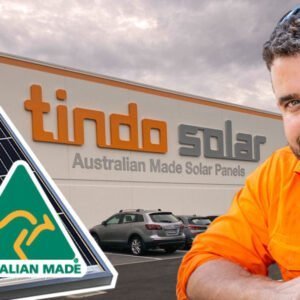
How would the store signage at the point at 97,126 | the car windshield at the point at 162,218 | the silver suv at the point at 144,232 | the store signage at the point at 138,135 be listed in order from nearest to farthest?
1. the silver suv at the point at 144,232
2. the car windshield at the point at 162,218
3. the store signage at the point at 97,126
4. the store signage at the point at 138,135

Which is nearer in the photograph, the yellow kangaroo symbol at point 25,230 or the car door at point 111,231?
the yellow kangaroo symbol at point 25,230

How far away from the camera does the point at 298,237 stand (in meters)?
1.14

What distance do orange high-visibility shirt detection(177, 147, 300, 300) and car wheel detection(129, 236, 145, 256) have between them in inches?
501

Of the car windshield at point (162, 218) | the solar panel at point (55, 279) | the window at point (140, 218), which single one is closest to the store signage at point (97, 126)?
the window at point (140, 218)

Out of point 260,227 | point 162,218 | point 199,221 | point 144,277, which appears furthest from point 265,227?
point 199,221

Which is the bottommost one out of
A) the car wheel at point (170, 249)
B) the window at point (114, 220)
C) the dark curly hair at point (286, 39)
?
the car wheel at point (170, 249)

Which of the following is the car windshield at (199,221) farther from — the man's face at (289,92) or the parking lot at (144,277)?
the man's face at (289,92)

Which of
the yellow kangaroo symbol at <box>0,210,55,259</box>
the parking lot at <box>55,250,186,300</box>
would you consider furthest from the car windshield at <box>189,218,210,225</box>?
the yellow kangaroo symbol at <box>0,210,55,259</box>

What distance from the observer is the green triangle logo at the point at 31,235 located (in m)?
6.61

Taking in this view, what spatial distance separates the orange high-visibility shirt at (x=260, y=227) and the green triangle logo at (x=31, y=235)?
5607 mm

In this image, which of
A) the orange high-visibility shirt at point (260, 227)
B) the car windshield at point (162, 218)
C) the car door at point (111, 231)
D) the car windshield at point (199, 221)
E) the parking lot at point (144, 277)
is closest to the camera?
the orange high-visibility shirt at point (260, 227)

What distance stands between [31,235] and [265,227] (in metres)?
6.09

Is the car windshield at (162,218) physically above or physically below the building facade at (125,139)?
below

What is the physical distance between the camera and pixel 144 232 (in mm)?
13891
